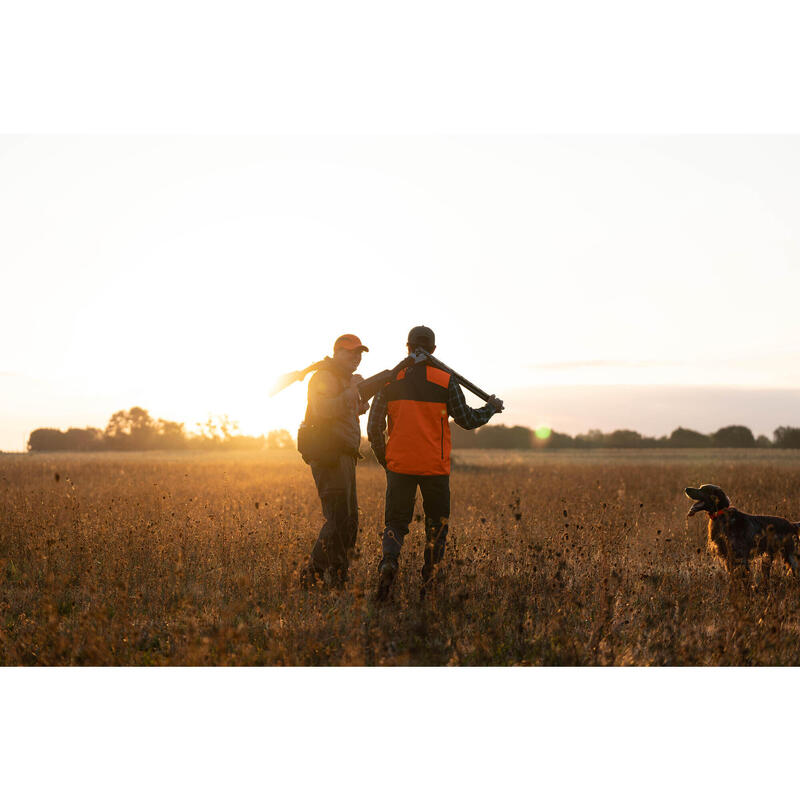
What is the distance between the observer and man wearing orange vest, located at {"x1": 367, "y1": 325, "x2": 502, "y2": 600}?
5809mm

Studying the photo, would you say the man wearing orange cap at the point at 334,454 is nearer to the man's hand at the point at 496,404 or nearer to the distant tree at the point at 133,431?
the man's hand at the point at 496,404

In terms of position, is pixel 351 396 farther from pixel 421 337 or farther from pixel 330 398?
pixel 421 337

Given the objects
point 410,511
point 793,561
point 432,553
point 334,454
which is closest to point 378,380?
point 334,454

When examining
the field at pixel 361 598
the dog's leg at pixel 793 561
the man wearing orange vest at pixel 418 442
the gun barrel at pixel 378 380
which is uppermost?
the gun barrel at pixel 378 380

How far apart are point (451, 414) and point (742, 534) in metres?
3.24

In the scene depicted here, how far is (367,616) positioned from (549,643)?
4.72 ft

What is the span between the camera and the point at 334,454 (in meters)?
6.12

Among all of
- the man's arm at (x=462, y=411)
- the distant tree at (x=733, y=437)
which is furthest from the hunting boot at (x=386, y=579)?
the distant tree at (x=733, y=437)

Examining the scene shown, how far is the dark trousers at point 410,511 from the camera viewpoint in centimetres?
586

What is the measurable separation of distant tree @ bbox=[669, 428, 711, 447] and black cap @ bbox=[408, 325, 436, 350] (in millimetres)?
52056

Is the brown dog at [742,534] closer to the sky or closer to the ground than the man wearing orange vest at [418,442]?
closer to the ground

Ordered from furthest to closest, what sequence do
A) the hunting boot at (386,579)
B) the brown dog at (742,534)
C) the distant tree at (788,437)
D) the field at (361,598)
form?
the distant tree at (788,437), the brown dog at (742,534), the hunting boot at (386,579), the field at (361,598)

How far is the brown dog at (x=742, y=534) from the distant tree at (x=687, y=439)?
49877 mm

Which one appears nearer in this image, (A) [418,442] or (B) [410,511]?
(A) [418,442]
